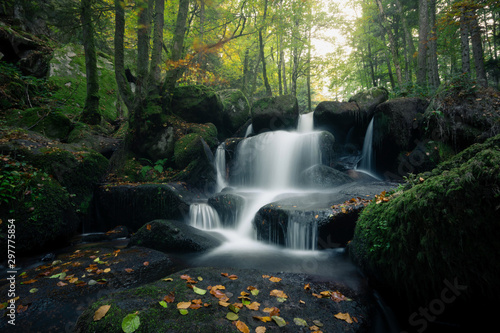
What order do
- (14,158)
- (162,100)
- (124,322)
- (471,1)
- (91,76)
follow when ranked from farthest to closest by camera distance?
(162,100) < (91,76) < (471,1) < (14,158) < (124,322)

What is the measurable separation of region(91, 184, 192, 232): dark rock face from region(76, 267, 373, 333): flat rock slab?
3.89 meters

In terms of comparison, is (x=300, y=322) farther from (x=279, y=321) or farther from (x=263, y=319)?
(x=263, y=319)

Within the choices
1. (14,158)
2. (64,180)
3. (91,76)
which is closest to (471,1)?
(64,180)

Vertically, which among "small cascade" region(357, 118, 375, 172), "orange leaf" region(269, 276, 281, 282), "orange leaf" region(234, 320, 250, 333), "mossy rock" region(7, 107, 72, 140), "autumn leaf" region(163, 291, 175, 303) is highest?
"mossy rock" region(7, 107, 72, 140)

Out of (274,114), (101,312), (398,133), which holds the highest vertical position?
(274,114)

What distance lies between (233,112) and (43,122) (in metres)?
8.76

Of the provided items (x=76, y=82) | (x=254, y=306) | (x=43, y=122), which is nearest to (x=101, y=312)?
(x=254, y=306)

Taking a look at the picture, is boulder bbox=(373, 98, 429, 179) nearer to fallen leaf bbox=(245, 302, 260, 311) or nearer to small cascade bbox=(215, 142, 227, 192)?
small cascade bbox=(215, 142, 227, 192)

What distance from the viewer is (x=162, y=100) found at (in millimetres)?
10109

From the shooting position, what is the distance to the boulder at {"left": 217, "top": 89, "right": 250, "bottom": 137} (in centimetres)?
1342

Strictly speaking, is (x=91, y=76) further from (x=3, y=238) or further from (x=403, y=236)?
(x=403, y=236)

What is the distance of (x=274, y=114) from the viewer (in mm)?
12984

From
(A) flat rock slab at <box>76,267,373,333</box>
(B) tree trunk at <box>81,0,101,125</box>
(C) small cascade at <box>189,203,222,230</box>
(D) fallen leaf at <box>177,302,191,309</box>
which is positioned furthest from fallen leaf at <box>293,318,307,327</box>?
(B) tree trunk at <box>81,0,101,125</box>

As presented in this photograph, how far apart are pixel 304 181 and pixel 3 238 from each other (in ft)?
27.0
